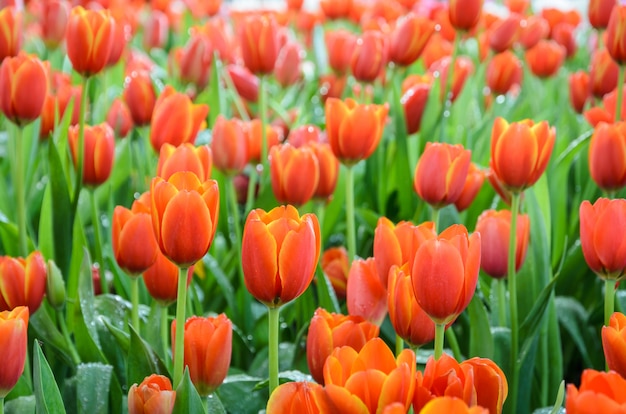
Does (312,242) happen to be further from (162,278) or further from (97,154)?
(97,154)

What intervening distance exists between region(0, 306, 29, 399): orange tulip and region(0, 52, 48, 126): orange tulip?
391 millimetres

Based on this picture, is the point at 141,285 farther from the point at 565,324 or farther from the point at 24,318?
the point at 565,324

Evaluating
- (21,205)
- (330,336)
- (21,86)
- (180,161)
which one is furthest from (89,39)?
(330,336)

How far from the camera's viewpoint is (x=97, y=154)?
107 centimetres

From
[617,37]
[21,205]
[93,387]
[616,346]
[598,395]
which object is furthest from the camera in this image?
[617,37]

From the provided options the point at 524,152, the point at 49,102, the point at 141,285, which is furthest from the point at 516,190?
the point at 49,102

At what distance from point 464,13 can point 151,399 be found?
92 centimetres

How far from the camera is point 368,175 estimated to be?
4.56 feet

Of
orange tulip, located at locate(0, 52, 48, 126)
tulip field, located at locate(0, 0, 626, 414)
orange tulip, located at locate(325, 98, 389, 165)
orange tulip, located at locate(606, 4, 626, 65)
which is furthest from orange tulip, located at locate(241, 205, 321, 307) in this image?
orange tulip, located at locate(606, 4, 626, 65)

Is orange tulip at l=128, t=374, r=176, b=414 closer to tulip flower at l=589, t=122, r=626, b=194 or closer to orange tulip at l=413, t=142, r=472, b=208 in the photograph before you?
orange tulip at l=413, t=142, r=472, b=208

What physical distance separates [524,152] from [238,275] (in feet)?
1.37

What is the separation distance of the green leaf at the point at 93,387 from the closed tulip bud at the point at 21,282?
9cm

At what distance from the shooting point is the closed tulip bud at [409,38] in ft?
4.55

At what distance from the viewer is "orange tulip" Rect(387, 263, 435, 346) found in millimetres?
690
